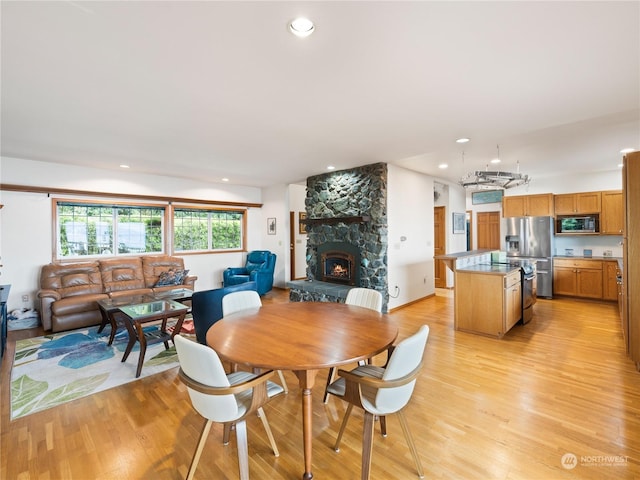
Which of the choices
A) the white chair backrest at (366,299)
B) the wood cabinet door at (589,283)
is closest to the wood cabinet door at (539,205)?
the wood cabinet door at (589,283)

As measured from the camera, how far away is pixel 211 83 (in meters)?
2.27

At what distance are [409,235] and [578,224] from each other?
3.45 meters

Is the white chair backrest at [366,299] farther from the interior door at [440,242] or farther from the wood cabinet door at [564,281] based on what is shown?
the wood cabinet door at [564,281]

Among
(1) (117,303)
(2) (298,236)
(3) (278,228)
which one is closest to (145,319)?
(1) (117,303)

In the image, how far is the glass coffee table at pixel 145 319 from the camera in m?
2.99

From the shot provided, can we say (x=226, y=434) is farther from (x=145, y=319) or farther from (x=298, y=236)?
(x=298, y=236)

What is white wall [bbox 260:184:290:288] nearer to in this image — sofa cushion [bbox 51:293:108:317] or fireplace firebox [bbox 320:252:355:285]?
fireplace firebox [bbox 320:252:355:285]

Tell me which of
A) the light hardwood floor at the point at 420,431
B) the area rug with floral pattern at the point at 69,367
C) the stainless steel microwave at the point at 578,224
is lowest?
the light hardwood floor at the point at 420,431

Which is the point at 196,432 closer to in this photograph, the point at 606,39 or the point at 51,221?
the point at 606,39

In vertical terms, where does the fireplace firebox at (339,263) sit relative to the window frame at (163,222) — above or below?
below

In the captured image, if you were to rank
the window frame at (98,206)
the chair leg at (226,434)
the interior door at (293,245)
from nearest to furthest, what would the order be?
the chair leg at (226,434), the window frame at (98,206), the interior door at (293,245)

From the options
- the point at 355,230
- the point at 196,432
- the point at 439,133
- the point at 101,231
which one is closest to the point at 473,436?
the point at 196,432

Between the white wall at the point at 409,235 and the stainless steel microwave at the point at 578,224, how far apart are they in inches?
103

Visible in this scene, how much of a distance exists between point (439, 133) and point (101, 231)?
5.89m
